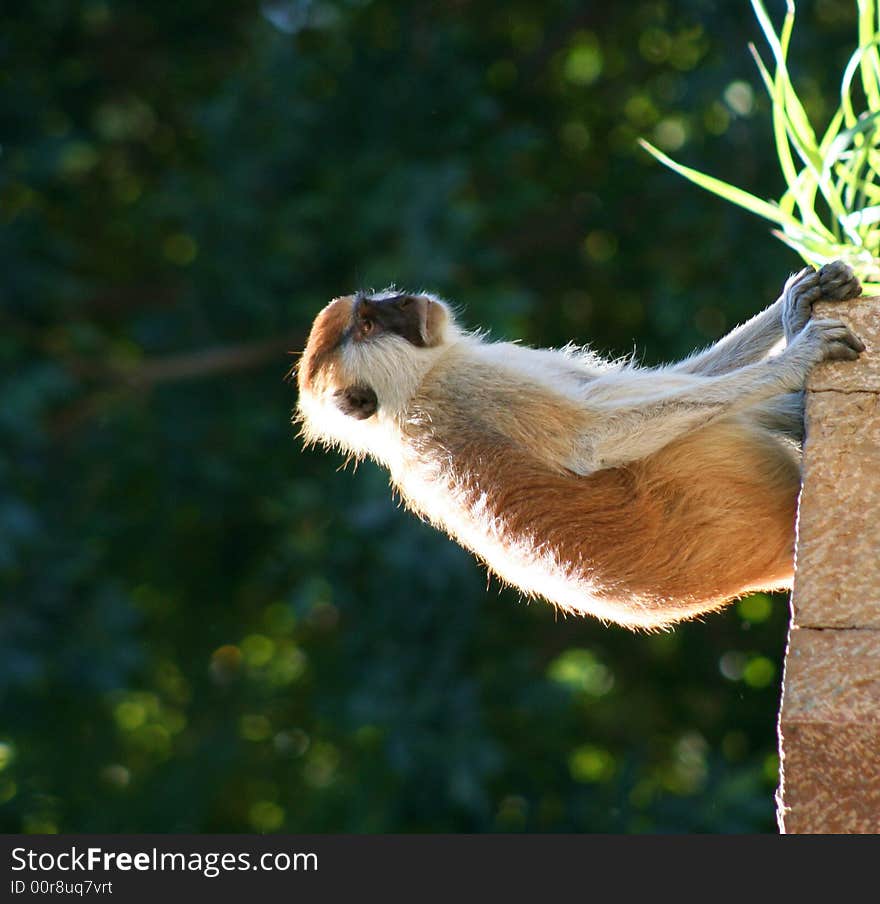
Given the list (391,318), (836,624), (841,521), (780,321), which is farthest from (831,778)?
(391,318)

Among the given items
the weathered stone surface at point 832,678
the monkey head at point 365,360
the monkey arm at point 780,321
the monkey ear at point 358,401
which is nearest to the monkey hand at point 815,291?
the monkey arm at point 780,321

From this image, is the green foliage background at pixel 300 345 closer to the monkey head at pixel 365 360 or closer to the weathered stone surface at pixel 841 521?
the monkey head at pixel 365 360

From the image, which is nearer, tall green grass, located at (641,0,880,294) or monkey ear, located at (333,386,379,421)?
tall green grass, located at (641,0,880,294)

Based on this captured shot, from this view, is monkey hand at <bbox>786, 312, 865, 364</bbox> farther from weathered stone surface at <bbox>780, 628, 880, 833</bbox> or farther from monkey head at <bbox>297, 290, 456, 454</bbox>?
monkey head at <bbox>297, 290, 456, 454</bbox>

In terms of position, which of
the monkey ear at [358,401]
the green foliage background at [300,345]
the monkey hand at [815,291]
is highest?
the green foliage background at [300,345]

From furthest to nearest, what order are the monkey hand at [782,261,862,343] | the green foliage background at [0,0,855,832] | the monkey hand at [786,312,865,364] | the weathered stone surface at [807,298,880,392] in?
the green foliage background at [0,0,855,832], the monkey hand at [782,261,862,343], the monkey hand at [786,312,865,364], the weathered stone surface at [807,298,880,392]

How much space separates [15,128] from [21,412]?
1.84 m

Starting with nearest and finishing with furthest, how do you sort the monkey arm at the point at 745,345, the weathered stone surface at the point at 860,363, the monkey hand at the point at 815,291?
the weathered stone surface at the point at 860,363, the monkey hand at the point at 815,291, the monkey arm at the point at 745,345

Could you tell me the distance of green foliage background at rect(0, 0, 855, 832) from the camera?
7.92 m

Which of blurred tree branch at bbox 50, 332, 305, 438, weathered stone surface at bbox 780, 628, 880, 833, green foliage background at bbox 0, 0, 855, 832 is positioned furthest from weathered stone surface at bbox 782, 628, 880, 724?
blurred tree branch at bbox 50, 332, 305, 438

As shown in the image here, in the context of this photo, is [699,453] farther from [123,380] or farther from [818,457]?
[123,380]

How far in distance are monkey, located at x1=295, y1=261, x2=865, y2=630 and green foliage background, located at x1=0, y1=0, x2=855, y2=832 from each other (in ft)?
12.3

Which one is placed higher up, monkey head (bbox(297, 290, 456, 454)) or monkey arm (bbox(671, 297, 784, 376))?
monkey head (bbox(297, 290, 456, 454))

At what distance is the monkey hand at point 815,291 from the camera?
3.12 metres
